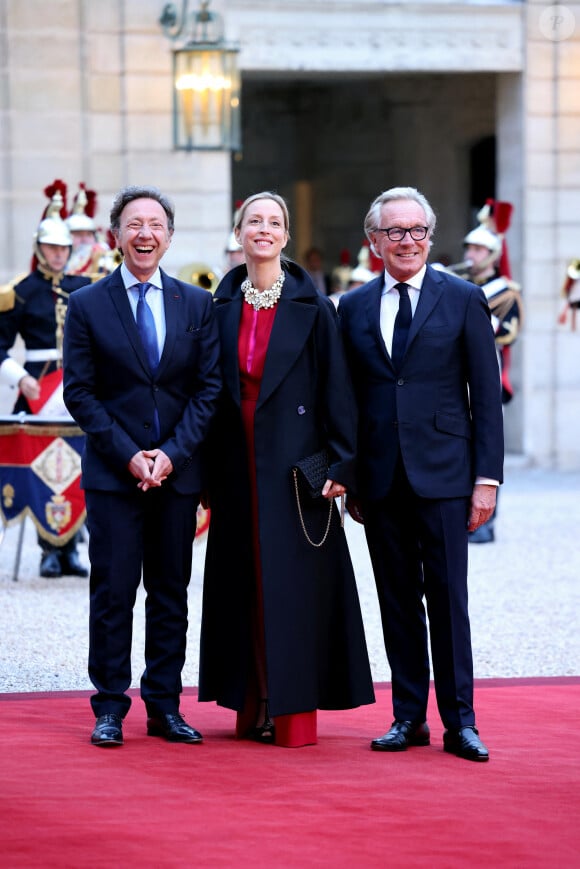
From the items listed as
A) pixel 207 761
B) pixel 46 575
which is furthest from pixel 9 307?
pixel 207 761

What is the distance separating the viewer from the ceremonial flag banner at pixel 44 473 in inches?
355

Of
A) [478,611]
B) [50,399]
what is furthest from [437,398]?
[50,399]

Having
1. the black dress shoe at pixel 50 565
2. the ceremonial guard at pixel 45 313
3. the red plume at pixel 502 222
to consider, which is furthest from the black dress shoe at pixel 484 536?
the black dress shoe at pixel 50 565

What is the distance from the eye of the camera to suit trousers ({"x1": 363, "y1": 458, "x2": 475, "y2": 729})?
5234 mm

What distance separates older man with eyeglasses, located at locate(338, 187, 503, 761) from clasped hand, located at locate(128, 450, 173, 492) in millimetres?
616

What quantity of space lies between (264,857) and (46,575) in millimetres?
5440

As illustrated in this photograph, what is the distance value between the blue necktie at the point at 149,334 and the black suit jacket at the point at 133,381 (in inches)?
0.8

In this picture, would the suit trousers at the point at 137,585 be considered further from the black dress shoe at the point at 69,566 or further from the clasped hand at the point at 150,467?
the black dress shoe at the point at 69,566

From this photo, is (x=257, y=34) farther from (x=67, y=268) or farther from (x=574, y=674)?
(x=574, y=674)

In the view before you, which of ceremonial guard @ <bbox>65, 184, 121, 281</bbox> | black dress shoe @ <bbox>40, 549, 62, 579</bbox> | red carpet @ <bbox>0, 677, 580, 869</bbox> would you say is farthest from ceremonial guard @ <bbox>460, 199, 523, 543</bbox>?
red carpet @ <bbox>0, 677, 580, 869</bbox>

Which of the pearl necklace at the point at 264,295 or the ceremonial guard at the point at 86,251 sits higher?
the ceremonial guard at the point at 86,251

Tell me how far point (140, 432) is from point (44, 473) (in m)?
3.82

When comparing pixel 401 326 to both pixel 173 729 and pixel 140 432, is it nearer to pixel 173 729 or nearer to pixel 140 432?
pixel 140 432

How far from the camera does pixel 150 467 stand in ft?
17.2
